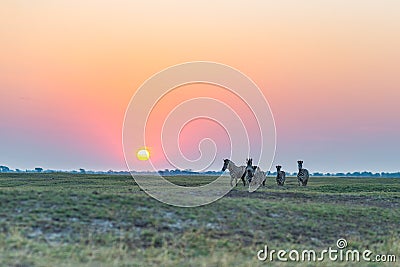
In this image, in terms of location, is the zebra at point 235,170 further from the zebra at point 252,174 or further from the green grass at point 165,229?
the green grass at point 165,229

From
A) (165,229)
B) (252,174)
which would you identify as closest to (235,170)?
(252,174)

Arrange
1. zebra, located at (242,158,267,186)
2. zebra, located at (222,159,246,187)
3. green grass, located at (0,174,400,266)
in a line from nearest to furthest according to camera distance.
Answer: green grass, located at (0,174,400,266) → zebra, located at (242,158,267,186) → zebra, located at (222,159,246,187)

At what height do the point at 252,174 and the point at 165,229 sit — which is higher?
the point at 252,174

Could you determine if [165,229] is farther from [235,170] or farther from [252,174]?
[235,170]

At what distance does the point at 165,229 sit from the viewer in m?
22.8

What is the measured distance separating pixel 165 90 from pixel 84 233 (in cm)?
1691

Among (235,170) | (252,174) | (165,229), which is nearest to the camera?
(165,229)

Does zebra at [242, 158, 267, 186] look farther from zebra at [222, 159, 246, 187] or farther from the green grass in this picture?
the green grass

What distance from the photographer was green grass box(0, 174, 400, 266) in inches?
749

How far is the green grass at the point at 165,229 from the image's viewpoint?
1903cm

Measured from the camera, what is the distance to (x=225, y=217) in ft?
83.5

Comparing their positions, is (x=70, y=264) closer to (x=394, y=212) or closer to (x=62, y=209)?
(x=62, y=209)

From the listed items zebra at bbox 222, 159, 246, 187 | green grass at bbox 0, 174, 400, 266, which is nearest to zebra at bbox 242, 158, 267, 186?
zebra at bbox 222, 159, 246, 187

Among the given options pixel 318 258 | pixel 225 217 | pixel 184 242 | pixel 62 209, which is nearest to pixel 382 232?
pixel 318 258
